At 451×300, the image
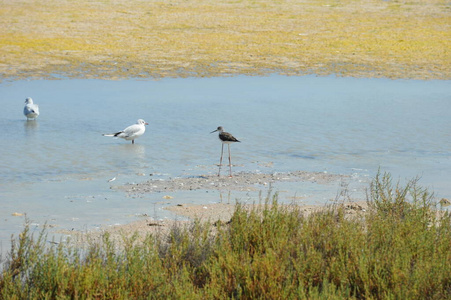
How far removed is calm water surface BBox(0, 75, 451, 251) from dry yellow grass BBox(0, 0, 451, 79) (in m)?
3.54

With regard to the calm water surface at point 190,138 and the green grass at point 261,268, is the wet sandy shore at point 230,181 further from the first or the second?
the green grass at point 261,268

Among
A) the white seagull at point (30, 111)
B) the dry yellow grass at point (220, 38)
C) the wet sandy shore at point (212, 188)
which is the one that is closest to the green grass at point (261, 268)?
the wet sandy shore at point (212, 188)

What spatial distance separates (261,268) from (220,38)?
2861 cm

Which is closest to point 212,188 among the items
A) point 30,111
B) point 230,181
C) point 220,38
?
point 230,181

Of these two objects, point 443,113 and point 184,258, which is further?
point 443,113

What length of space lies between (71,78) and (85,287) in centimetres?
1945

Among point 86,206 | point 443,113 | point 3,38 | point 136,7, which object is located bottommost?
point 86,206

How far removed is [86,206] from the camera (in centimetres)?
921

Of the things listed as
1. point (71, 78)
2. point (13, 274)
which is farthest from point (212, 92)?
point (13, 274)

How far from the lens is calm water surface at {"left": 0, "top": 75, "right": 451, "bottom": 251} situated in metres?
9.80

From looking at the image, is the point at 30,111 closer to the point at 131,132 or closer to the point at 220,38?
the point at 131,132

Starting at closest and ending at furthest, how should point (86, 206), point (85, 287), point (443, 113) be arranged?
point (85, 287)
point (86, 206)
point (443, 113)

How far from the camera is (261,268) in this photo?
5328mm

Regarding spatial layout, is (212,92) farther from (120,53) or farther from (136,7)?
(136,7)
